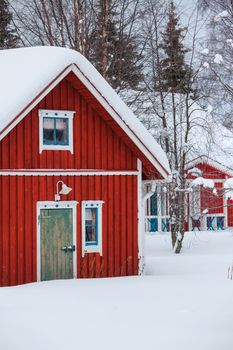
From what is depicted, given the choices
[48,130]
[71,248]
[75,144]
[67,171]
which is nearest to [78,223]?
[71,248]

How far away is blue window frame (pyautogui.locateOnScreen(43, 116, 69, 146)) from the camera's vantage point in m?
18.4

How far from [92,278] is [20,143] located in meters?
3.84

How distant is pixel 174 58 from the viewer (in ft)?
96.1

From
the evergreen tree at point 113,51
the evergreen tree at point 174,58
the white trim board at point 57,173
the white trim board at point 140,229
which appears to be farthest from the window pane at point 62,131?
the evergreen tree at point 174,58

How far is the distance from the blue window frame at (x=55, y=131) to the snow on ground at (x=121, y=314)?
3609mm

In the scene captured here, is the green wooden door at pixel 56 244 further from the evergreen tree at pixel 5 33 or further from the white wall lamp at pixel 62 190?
the evergreen tree at pixel 5 33

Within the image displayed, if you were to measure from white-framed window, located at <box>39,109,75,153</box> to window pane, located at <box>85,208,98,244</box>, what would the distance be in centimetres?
167

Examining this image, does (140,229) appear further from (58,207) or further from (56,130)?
(56,130)

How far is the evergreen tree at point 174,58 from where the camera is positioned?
29409mm

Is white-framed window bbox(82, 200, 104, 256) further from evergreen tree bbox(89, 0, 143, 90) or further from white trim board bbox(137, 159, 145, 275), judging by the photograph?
evergreen tree bbox(89, 0, 143, 90)

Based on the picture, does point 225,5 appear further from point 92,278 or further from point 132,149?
point 92,278

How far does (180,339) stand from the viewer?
11.6 meters

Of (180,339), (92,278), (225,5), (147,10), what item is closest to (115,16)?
(147,10)

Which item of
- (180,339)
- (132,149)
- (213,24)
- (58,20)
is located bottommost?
(180,339)
